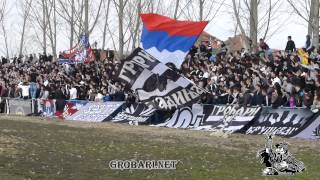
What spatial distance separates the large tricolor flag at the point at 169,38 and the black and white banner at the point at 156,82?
0.43 metres

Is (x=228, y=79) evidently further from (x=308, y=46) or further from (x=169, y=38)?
(x=308, y=46)

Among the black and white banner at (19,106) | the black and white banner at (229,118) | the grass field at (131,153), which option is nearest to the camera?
the grass field at (131,153)

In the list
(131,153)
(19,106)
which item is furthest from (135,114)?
(131,153)

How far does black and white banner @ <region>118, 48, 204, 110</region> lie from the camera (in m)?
23.9

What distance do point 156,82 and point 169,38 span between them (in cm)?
187

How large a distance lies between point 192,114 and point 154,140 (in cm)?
560

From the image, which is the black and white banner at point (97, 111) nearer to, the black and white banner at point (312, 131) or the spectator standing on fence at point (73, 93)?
the spectator standing on fence at point (73, 93)

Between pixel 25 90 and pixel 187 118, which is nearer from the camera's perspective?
pixel 187 118

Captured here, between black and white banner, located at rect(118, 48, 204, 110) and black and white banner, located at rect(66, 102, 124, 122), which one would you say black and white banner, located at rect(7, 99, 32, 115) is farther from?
black and white banner, located at rect(118, 48, 204, 110)

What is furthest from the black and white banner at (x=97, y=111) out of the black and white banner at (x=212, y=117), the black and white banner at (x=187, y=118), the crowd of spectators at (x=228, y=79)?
the black and white banner at (x=187, y=118)

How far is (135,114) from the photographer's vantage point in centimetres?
2825

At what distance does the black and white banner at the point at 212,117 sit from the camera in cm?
2250

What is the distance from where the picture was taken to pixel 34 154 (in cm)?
1488

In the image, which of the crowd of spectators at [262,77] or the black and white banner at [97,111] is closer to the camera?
the crowd of spectators at [262,77]
